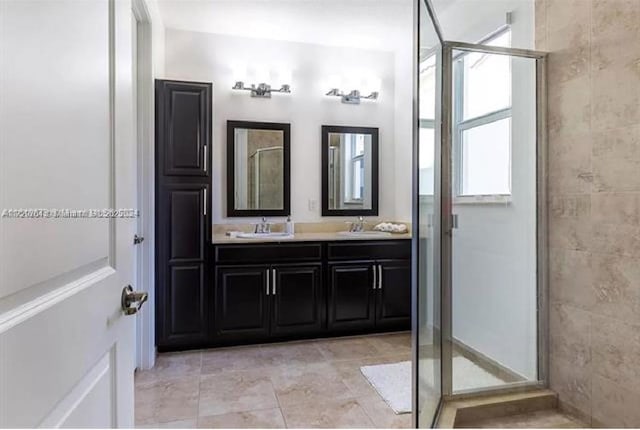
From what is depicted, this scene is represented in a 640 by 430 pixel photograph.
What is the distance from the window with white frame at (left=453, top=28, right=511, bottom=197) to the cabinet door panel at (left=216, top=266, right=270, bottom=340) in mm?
1628

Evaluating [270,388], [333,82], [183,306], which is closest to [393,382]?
[270,388]

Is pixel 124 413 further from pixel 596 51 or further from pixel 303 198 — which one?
pixel 303 198

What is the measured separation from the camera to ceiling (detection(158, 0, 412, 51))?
9.74 ft

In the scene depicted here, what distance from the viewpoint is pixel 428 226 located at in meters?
2.00

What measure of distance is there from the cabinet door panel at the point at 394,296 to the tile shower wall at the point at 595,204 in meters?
1.32

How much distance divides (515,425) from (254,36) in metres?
3.46

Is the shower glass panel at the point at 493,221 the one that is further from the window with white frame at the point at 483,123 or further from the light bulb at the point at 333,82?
the light bulb at the point at 333,82

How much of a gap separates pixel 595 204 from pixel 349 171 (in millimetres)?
2213

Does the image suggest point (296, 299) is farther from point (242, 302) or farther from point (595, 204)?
point (595, 204)

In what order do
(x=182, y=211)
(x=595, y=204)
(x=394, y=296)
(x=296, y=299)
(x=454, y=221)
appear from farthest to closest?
(x=394, y=296) < (x=296, y=299) < (x=182, y=211) < (x=454, y=221) < (x=595, y=204)

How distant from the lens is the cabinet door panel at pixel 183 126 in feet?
9.39

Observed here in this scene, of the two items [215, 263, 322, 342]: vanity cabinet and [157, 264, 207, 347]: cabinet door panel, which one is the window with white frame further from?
[157, 264, 207, 347]: cabinet door panel

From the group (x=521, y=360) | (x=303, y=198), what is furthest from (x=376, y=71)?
(x=521, y=360)

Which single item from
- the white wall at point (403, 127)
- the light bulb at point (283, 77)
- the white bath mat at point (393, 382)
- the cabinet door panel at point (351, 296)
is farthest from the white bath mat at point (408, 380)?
the light bulb at point (283, 77)
